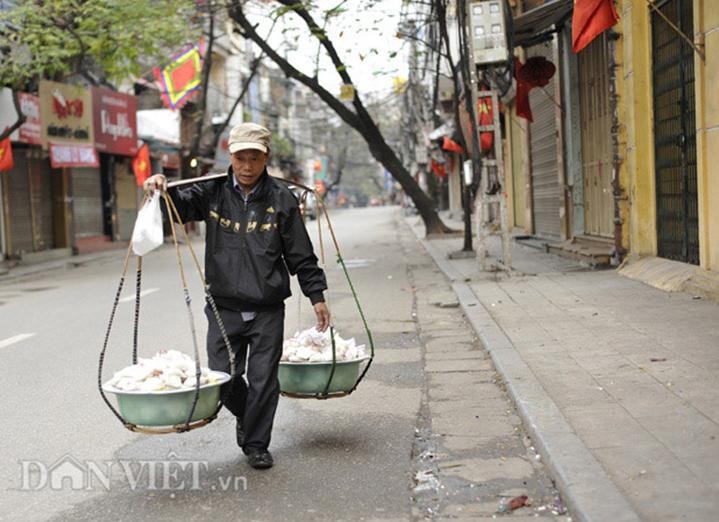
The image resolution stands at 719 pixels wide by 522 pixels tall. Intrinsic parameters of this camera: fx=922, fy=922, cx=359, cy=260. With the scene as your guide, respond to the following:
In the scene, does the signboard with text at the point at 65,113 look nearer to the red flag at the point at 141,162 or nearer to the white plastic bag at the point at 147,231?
the red flag at the point at 141,162

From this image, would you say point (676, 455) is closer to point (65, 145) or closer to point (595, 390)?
point (595, 390)

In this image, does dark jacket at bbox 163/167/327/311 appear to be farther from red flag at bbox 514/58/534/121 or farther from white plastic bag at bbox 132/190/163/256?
red flag at bbox 514/58/534/121

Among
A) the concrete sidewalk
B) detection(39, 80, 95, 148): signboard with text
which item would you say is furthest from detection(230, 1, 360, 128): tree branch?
the concrete sidewalk

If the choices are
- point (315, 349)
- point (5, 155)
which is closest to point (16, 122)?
point (5, 155)

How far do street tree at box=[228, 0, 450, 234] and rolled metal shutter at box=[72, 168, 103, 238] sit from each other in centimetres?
911

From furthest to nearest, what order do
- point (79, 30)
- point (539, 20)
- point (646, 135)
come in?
point (79, 30) < point (539, 20) < point (646, 135)

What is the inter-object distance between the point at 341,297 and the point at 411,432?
25.3ft

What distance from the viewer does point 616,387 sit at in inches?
239

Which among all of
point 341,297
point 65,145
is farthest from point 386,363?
point 65,145

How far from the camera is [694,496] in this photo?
3922mm

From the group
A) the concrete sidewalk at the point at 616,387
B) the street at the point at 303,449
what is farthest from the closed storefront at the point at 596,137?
the street at the point at 303,449

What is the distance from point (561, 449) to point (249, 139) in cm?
230

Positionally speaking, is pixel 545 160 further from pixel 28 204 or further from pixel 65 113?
pixel 28 204

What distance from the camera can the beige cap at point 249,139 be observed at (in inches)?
192
